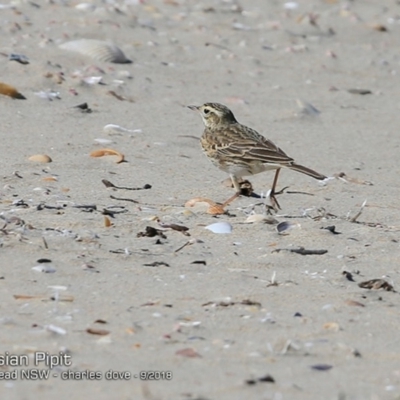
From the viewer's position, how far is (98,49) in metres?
11.2

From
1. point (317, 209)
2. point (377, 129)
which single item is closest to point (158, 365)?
point (317, 209)

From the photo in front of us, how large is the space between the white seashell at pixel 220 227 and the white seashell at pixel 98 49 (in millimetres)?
4705

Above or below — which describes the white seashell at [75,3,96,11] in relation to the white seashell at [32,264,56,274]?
below

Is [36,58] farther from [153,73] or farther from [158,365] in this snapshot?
[158,365]

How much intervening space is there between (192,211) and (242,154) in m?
0.79

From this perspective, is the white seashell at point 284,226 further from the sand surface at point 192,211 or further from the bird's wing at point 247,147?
the bird's wing at point 247,147

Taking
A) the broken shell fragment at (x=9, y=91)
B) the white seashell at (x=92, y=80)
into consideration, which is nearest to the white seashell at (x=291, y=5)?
the white seashell at (x=92, y=80)

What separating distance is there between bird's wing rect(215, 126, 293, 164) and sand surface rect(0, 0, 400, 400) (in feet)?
1.09

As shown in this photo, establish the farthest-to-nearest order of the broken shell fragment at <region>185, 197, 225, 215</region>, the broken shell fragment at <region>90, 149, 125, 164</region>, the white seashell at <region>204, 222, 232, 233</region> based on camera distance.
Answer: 1. the broken shell fragment at <region>90, 149, 125, 164</region>
2. the broken shell fragment at <region>185, 197, 225, 215</region>
3. the white seashell at <region>204, 222, 232, 233</region>

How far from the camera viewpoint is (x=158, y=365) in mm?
4641

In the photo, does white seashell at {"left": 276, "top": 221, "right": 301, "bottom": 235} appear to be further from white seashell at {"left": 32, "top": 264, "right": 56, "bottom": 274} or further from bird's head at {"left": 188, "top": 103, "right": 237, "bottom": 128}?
bird's head at {"left": 188, "top": 103, "right": 237, "bottom": 128}

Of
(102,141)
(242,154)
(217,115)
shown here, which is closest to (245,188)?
(242,154)

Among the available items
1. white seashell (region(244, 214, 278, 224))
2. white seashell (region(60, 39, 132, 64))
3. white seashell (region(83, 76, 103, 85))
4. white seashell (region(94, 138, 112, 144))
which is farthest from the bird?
white seashell (region(60, 39, 132, 64))

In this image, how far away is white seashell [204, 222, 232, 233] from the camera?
680 centimetres
